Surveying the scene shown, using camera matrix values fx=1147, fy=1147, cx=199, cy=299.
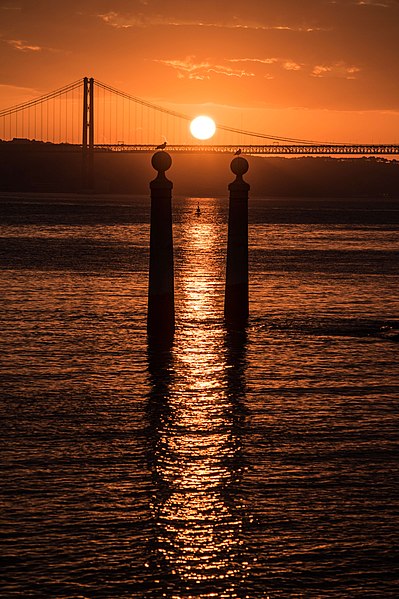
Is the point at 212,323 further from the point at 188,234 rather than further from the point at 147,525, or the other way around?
the point at 188,234

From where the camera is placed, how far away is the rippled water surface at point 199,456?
708 centimetres

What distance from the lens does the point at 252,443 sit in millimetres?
10516

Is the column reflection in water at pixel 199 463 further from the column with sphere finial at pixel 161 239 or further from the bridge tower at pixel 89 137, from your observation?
the bridge tower at pixel 89 137

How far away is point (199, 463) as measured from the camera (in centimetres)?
970

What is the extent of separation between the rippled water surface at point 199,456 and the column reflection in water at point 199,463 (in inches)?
0.7

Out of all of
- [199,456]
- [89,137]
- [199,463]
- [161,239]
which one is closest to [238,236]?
[161,239]

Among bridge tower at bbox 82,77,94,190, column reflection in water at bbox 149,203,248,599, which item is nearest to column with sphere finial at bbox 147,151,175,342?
column reflection in water at bbox 149,203,248,599

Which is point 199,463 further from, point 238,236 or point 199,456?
point 238,236

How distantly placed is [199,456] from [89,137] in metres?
139

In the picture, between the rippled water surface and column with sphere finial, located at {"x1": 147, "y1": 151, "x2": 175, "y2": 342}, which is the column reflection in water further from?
column with sphere finial, located at {"x1": 147, "y1": 151, "x2": 175, "y2": 342}

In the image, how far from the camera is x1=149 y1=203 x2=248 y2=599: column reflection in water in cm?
708

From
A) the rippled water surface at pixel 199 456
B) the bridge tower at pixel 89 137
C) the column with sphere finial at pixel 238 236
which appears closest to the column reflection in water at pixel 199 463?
the rippled water surface at pixel 199 456

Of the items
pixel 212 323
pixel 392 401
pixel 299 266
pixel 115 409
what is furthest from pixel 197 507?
pixel 299 266

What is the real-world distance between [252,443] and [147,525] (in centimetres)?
276
